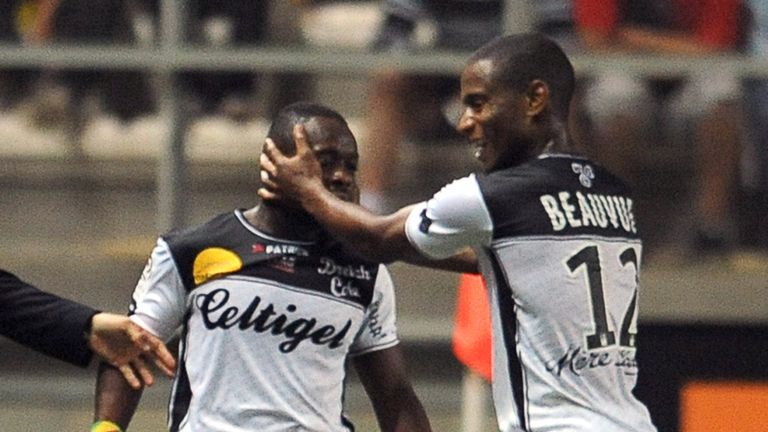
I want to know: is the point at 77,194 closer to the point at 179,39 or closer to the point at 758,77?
the point at 179,39

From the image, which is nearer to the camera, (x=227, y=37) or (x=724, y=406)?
(x=724, y=406)

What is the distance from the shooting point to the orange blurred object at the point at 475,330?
743 cm

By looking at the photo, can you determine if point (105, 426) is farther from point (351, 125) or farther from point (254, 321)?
point (351, 125)

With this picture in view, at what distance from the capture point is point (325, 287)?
17.3ft

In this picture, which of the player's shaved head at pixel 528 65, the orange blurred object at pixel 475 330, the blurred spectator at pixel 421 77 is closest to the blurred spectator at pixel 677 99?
the blurred spectator at pixel 421 77

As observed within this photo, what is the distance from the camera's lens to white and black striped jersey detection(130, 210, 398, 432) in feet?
16.9

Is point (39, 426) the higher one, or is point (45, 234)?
point (45, 234)

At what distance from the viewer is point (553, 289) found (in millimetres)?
4695

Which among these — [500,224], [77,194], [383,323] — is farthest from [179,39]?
[500,224]

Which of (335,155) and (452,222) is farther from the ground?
(335,155)

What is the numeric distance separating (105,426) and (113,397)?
3.2 inches

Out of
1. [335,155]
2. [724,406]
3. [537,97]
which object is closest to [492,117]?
[537,97]

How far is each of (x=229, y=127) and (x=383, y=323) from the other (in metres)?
4.05

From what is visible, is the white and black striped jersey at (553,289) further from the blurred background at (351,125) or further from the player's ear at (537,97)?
the blurred background at (351,125)
